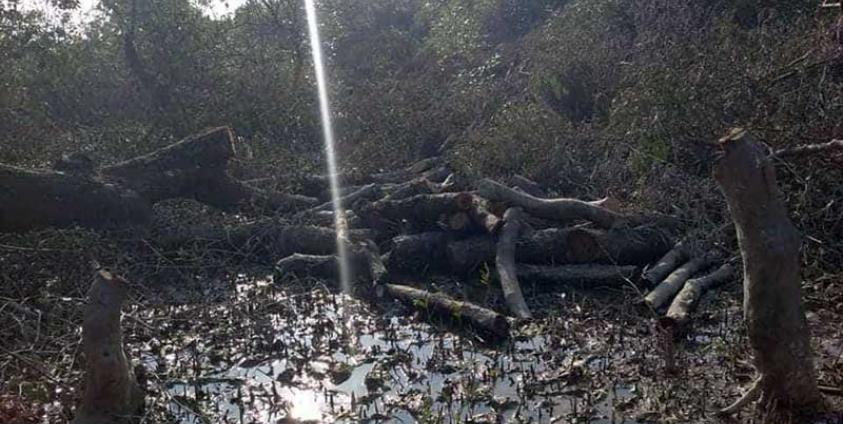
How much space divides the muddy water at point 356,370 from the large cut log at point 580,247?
1005mm

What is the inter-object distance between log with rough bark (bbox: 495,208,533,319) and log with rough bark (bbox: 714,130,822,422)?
2256mm

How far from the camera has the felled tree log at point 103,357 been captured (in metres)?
4.04

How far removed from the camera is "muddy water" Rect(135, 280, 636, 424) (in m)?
4.50

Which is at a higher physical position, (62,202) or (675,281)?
(62,202)

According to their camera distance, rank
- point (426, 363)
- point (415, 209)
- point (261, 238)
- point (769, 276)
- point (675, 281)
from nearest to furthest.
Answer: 1. point (769, 276)
2. point (426, 363)
3. point (675, 281)
4. point (415, 209)
5. point (261, 238)

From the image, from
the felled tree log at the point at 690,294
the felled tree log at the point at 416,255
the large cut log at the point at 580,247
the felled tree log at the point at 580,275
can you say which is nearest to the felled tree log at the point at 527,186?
the large cut log at the point at 580,247

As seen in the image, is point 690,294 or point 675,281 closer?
point 690,294

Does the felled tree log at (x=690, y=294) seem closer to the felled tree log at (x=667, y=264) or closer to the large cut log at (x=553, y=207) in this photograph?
the felled tree log at (x=667, y=264)

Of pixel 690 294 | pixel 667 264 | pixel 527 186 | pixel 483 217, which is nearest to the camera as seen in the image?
pixel 690 294

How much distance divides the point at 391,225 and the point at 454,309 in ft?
7.90

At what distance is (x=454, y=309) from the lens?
19.0 ft

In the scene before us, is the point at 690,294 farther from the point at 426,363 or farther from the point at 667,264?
the point at 426,363

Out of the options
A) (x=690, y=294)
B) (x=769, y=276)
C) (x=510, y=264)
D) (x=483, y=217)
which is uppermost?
(x=483, y=217)

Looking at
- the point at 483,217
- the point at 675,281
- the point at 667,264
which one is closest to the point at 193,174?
the point at 483,217
